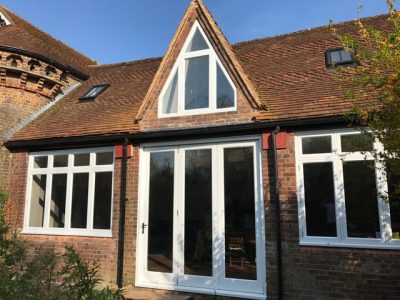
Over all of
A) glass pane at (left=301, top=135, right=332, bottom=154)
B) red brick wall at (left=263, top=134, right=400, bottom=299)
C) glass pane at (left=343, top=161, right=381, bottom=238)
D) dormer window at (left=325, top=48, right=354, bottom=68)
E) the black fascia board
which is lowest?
red brick wall at (left=263, top=134, right=400, bottom=299)

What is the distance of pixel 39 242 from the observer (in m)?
9.48

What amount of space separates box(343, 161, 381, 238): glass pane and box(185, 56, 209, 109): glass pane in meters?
3.44

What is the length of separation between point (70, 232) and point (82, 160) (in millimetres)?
1822

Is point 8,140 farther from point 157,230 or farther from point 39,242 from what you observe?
point 157,230

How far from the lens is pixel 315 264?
6.70 m

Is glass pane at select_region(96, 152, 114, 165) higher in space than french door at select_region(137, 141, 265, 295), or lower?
higher

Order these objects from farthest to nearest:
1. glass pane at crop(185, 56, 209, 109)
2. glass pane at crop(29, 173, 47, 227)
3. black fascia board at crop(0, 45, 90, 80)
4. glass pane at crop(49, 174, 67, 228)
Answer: black fascia board at crop(0, 45, 90, 80), glass pane at crop(29, 173, 47, 227), glass pane at crop(49, 174, 67, 228), glass pane at crop(185, 56, 209, 109)

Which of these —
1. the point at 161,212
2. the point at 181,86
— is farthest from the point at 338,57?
the point at 161,212

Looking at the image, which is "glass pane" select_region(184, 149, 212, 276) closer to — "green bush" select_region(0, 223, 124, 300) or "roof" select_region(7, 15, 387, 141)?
"roof" select_region(7, 15, 387, 141)

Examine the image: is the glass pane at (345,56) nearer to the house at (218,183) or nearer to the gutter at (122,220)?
the house at (218,183)

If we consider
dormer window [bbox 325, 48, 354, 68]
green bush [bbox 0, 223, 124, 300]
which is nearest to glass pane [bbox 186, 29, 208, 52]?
dormer window [bbox 325, 48, 354, 68]

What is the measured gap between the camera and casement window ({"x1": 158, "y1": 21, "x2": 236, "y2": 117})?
27.2ft

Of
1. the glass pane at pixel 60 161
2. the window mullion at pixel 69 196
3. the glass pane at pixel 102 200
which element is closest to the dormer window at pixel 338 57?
the glass pane at pixel 102 200

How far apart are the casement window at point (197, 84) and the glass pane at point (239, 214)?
3.91ft
